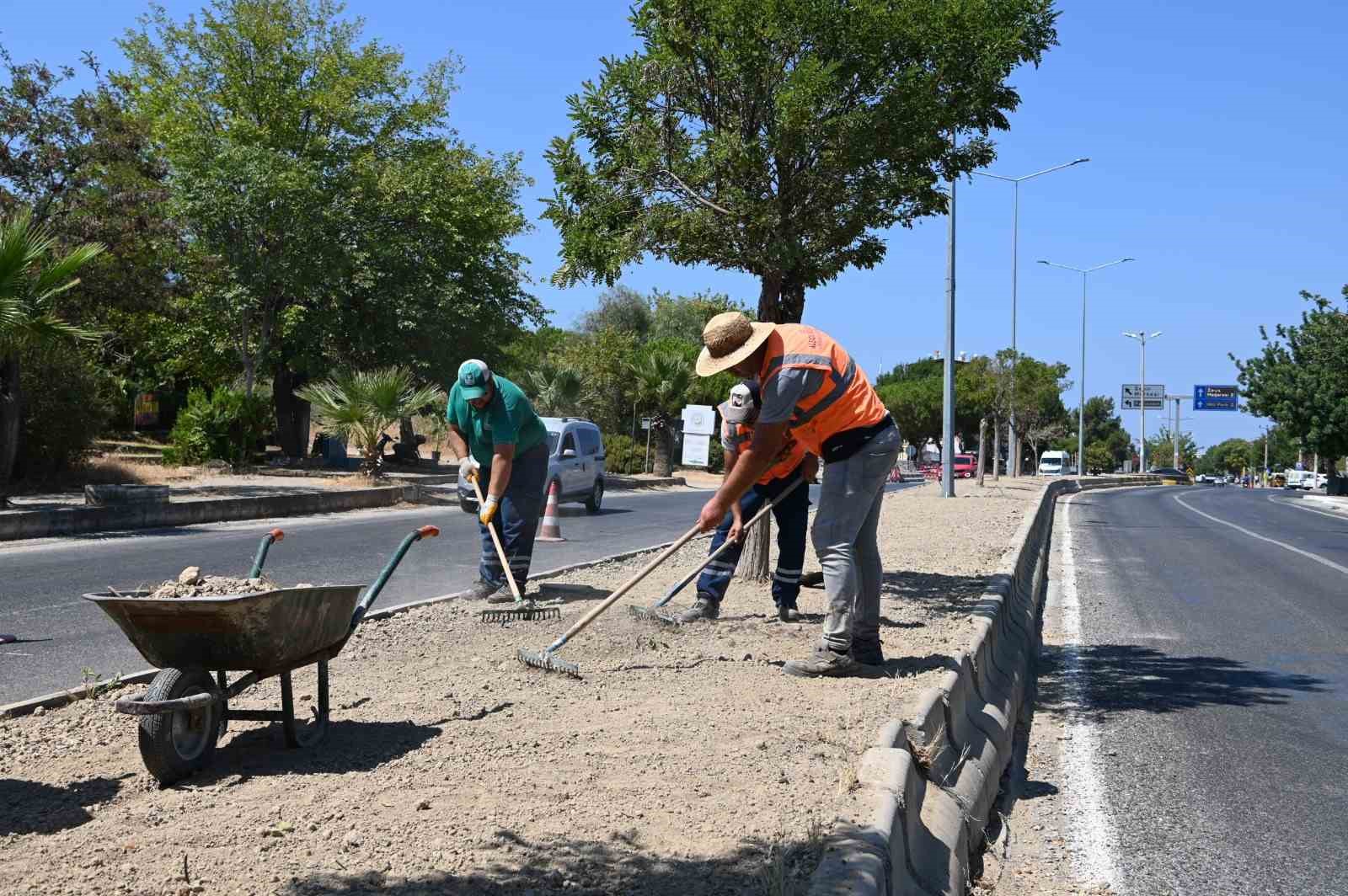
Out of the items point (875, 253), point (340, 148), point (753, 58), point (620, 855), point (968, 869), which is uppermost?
point (340, 148)

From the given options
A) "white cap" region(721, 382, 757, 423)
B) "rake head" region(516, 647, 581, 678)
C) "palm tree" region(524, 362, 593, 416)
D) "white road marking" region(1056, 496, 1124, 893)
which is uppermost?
"palm tree" region(524, 362, 593, 416)

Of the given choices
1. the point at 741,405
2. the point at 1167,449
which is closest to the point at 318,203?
the point at 741,405

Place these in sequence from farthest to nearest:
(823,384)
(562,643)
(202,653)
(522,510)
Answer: (522,510), (562,643), (823,384), (202,653)

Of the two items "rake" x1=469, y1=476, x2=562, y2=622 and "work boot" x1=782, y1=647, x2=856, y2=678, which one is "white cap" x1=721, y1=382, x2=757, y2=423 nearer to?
"work boot" x1=782, y1=647, x2=856, y2=678

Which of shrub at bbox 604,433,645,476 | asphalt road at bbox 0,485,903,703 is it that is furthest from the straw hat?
shrub at bbox 604,433,645,476

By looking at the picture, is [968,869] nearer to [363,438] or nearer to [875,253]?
[875,253]

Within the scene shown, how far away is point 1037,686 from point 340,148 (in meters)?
30.3

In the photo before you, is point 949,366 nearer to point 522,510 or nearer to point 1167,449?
point 522,510

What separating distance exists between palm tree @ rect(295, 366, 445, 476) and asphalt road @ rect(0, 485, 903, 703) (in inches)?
158

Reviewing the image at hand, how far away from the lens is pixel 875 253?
9.89 meters

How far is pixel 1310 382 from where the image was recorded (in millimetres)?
48125

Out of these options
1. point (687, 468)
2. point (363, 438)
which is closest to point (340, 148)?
point (363, 438)

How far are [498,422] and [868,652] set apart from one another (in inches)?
119

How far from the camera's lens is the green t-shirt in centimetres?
812
